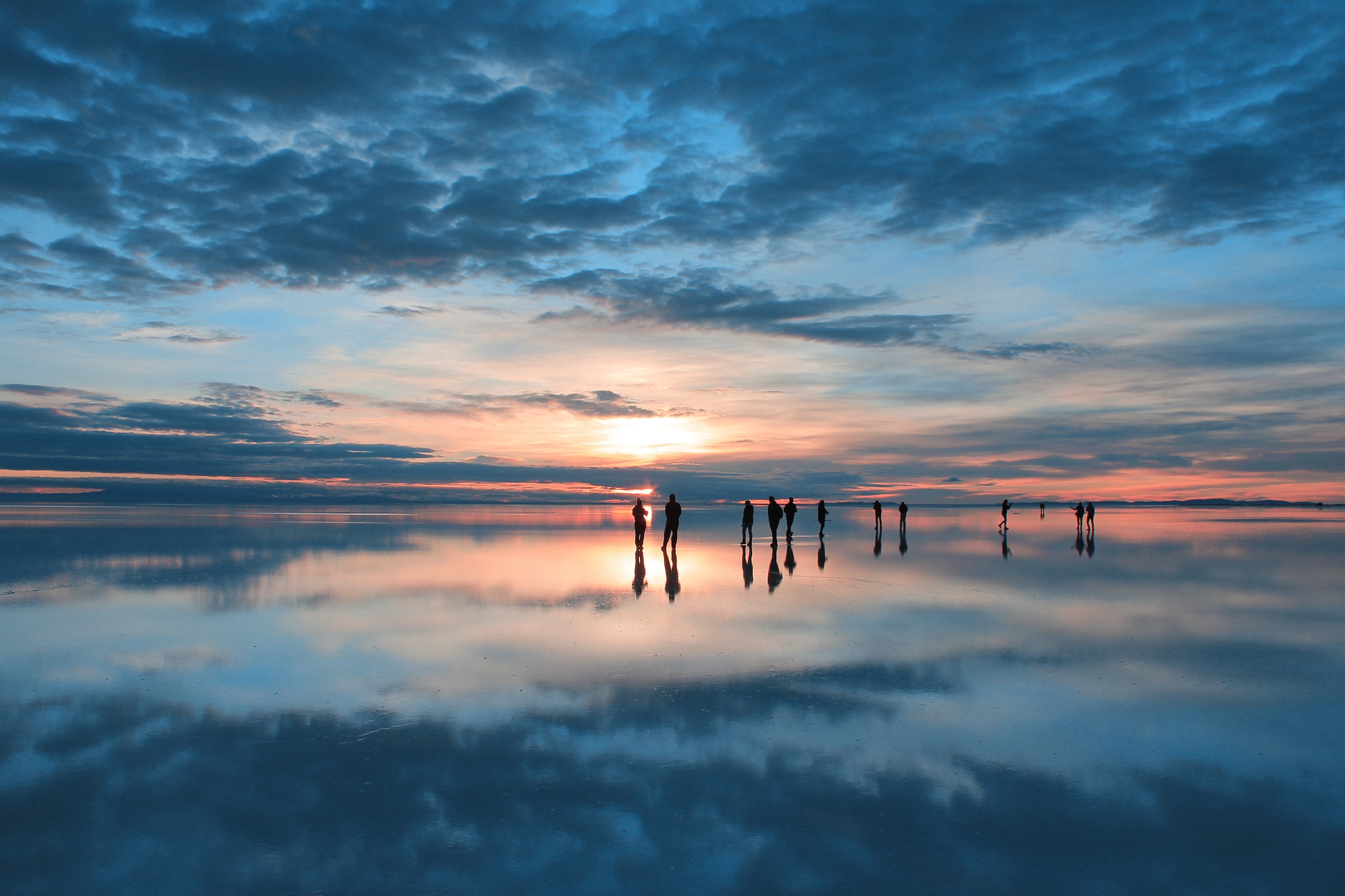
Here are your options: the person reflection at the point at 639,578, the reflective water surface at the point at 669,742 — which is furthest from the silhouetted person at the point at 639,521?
the reflective water surface at the point at 669,742

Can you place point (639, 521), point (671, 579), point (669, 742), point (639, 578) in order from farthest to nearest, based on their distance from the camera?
point (639, 521) → point (639, 578) → point (671, 579) → point (669, 742)

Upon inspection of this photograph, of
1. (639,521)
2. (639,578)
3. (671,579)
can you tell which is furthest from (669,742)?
(639,521)

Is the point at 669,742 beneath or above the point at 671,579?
above

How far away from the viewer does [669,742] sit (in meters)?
6.29

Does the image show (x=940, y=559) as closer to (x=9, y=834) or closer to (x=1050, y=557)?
(x=1050, y=557)

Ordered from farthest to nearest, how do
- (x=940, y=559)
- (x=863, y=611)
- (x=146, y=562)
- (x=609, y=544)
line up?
(x=609, y=544), (x=940, y=559), (x=146, y=562), (x=863, y=611)

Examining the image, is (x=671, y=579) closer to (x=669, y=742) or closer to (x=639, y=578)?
(x=639, y=578)

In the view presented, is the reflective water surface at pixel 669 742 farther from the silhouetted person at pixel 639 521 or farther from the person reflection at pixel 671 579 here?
the silhouetted person at pixel 639 521

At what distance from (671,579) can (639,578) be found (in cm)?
75

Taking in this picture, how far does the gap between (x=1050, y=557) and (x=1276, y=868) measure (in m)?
20.5

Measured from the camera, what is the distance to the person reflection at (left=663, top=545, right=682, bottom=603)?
582 inches

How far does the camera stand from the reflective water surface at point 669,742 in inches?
173

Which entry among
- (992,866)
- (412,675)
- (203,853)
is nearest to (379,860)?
(203,853)

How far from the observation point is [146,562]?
20281 mm
